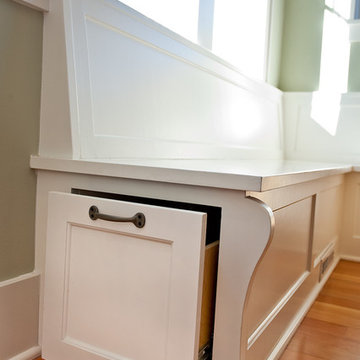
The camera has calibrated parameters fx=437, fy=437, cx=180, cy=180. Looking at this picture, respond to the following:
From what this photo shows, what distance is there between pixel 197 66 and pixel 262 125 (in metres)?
0.87

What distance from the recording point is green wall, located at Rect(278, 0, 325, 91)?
2969 mm

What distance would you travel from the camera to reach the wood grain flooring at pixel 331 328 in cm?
137

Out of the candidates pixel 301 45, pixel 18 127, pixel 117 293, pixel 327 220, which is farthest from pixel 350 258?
pixel 18 127

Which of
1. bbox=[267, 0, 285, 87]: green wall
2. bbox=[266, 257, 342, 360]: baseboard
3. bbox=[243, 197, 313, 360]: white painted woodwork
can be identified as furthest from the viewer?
bbox=[267, 0, 285, 87]: green wall

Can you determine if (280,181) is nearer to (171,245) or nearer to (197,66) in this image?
(171,245)

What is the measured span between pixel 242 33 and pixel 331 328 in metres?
1.69

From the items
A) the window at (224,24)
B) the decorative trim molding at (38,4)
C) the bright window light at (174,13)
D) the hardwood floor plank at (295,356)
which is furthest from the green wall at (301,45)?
the decorative trim molding at (38,4)

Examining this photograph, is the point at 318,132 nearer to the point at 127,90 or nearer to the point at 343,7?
the point at 343,7

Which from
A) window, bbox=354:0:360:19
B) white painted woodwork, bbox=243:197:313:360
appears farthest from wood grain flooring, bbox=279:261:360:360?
window, bbox=354:0:360:19

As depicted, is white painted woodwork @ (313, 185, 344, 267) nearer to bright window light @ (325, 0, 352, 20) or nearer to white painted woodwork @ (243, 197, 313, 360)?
white painted woodwork @ (243, 197, 313, 360)

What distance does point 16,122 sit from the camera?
3.79 ft

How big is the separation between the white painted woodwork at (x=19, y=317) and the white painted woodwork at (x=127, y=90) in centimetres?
37

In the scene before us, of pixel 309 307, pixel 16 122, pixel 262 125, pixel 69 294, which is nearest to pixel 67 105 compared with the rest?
pixel 16 122

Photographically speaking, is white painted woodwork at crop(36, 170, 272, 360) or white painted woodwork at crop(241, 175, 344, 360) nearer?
white painted woodwork at crop(36, 170, 272, 360)
